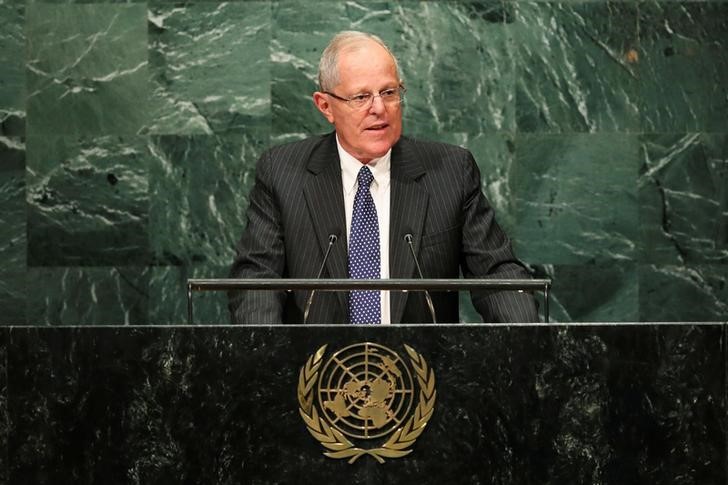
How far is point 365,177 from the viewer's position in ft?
12.9

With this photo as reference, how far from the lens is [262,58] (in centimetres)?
548

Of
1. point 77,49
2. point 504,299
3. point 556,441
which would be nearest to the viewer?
point 556,441

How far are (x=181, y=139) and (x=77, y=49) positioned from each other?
0.59 metres

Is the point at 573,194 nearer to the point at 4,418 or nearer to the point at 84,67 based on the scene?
the point at 84,67

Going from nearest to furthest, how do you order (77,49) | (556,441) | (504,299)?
(556,441) → (504,299) → (77,49)

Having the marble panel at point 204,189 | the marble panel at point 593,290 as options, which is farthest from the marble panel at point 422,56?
the marble panel at point 593,290

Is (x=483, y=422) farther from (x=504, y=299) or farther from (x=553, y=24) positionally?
(x=553, y=24)

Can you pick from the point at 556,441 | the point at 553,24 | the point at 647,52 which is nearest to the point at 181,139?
the point at 553,24

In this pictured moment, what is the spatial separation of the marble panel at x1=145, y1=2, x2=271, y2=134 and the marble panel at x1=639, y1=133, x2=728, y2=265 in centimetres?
169

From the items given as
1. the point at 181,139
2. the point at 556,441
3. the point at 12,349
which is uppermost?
the point at 181,139

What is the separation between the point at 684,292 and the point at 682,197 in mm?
413

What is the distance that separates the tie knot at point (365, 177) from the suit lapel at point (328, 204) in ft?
0.21

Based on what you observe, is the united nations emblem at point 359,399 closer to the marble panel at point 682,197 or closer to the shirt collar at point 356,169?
the shirt collar at point 356,169

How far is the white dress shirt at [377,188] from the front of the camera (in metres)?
3.81
